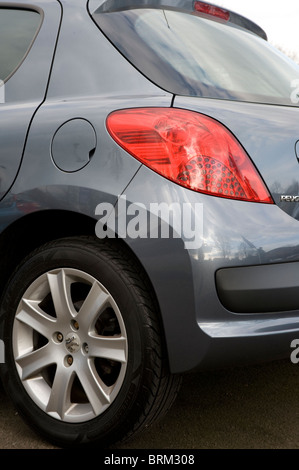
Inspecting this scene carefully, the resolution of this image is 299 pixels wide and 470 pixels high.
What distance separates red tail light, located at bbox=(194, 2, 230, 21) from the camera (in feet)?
8.96

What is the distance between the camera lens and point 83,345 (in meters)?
2.25

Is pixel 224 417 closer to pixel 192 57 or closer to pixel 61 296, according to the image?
pixel 61 296

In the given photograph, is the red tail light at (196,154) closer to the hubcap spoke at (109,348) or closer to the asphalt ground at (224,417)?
the hubcap spoke at (109,348)

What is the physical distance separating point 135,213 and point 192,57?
0.69 meters

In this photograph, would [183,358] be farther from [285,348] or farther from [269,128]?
[269,128]

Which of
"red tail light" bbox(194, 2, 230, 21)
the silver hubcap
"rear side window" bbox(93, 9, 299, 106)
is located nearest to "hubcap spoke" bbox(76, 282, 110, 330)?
the silver hubcap

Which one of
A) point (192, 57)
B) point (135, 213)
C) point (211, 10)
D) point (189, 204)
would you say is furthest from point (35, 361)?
point (211, 10)

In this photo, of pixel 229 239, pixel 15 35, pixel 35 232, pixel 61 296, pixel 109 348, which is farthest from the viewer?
pixel 15 35

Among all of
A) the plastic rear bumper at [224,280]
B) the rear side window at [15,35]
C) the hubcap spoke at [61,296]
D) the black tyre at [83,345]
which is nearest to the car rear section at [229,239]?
the plastic rear bumper at [224,280]

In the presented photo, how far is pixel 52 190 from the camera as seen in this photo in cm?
225

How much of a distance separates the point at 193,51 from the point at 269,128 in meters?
0.47

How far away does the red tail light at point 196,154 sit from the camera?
2055mm

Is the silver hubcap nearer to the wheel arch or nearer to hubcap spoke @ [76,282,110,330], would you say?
hubcap spoke @ [76,282,110,330]

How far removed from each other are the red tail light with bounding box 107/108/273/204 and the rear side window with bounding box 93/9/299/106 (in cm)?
17
